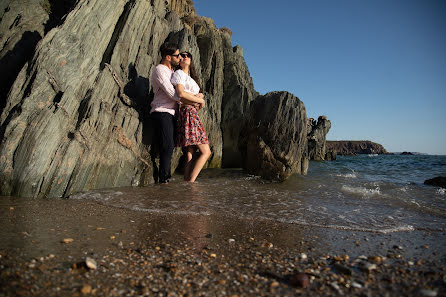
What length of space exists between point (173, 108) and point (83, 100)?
A: 2.12m

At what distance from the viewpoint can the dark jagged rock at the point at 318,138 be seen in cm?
3522

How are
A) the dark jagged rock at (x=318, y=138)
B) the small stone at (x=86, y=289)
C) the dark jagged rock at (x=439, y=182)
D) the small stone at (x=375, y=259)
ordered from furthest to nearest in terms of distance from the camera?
the dark jagged rock at (x=318, y=138), the dark jagged rock at (x=439, y=182), the small stone at (x=375, y=259), the small stone at (x=86, y=289)

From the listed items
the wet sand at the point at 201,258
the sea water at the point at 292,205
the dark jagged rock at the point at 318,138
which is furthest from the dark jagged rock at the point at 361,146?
the wet sand at the point at 201,258

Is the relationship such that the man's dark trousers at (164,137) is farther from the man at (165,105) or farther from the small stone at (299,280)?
the small stone at (299,280)

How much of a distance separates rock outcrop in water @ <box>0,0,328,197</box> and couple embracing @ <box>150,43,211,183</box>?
18.9 inches

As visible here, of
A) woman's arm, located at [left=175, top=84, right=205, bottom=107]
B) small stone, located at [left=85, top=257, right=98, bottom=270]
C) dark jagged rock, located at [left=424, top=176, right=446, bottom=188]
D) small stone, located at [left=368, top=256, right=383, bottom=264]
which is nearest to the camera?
small stone, located at [left=85, top=257, right=98, bottom=270]

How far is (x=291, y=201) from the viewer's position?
534 cm

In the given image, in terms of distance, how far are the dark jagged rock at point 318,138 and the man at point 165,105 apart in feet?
100

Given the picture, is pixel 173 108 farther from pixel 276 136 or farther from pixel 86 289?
pixel 86 289

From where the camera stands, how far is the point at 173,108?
678cm

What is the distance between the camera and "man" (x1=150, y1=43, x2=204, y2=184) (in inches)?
253

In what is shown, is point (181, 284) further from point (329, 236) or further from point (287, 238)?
point (329, 236)

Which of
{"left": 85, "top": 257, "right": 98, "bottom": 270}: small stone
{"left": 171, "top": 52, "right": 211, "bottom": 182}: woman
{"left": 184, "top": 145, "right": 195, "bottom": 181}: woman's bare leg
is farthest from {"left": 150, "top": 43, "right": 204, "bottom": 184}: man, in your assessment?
{"left": 85, "top": 257, "right": 98, "bottom": 270}: small stone

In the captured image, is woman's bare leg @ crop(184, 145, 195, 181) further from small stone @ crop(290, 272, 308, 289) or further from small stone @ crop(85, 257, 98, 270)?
small stone @ crop(290, 272, 308, 289)
